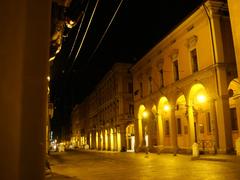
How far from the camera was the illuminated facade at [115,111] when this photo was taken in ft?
145

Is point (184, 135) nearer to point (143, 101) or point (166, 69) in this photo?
point (166, 69)

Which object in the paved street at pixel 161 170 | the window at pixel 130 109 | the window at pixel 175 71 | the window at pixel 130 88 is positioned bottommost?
the paved street at pixel 161 170

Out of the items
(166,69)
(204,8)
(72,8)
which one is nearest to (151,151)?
(166,69)

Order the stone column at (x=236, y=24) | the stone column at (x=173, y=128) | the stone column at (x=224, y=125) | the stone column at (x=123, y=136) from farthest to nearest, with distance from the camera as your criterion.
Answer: the stone column at (x=123, y=136), the stone column at (x=173, y=128), the stone column at (x=224, y=125), the stone column at (x=236, y=24)

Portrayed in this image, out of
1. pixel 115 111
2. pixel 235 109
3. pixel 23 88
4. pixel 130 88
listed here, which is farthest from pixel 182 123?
pixel 23 88

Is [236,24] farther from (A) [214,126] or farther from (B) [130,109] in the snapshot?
(B) [130,109]

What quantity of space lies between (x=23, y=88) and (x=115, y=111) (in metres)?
44.8

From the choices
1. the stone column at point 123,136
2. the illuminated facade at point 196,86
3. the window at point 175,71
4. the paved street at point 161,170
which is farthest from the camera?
the stone column at point 123,136

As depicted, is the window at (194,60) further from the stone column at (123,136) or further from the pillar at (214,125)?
the stone column at (123,136)

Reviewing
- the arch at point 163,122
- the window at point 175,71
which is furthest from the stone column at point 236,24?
the arch at point 163,122

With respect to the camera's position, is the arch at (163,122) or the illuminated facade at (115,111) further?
the illuminated facade at (115,111)

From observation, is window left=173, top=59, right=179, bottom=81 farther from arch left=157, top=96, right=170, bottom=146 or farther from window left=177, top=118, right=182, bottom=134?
window left=177, top=118, right=182, bottom=134

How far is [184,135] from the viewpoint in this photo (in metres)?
27.9

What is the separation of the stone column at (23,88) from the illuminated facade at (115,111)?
41.2 metres
